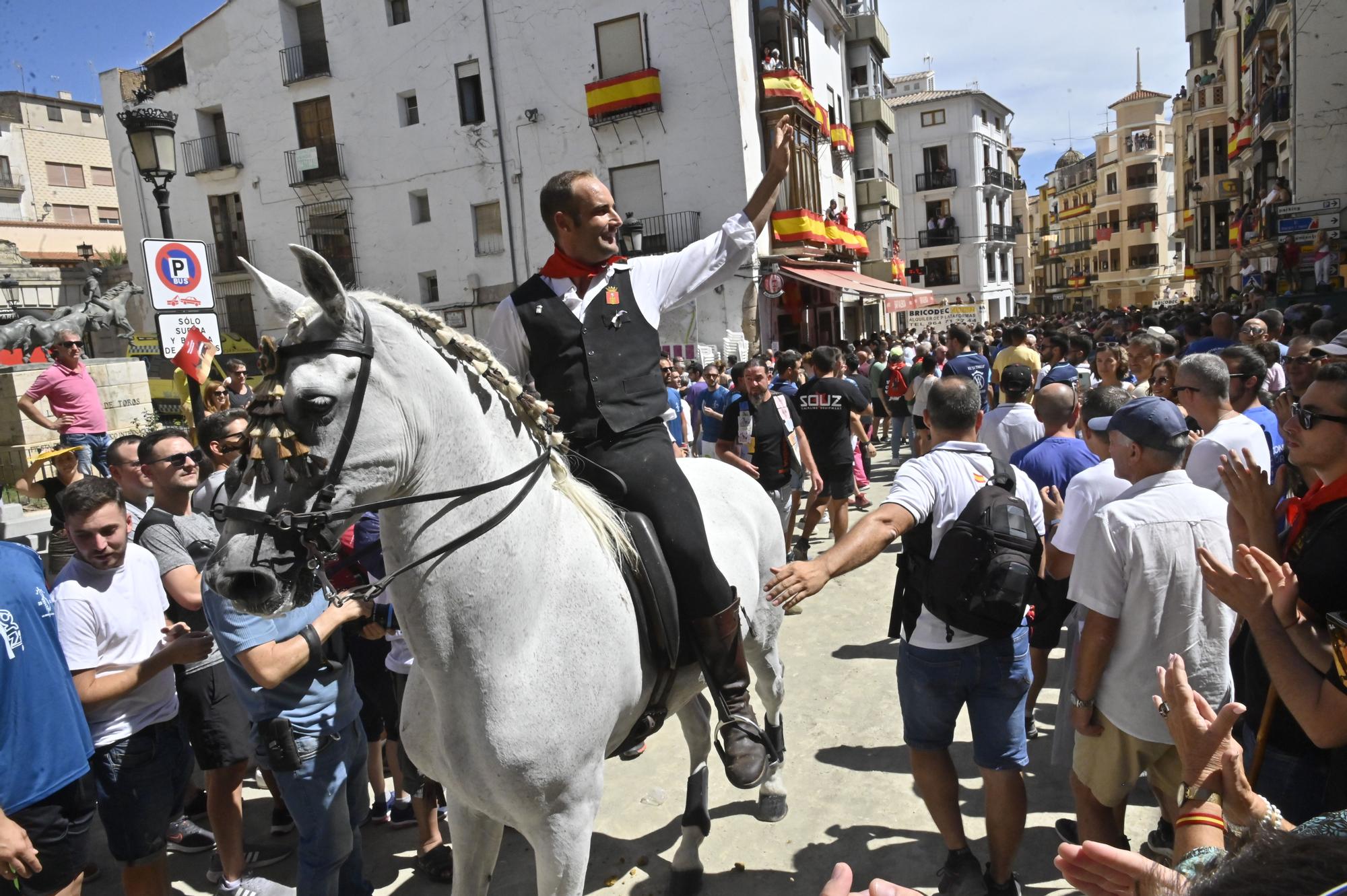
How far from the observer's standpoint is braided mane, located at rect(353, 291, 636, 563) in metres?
2.35

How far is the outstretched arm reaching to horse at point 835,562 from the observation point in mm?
2623

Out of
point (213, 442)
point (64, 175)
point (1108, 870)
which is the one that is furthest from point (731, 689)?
point (64, 175)

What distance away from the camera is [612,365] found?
2.84 metres

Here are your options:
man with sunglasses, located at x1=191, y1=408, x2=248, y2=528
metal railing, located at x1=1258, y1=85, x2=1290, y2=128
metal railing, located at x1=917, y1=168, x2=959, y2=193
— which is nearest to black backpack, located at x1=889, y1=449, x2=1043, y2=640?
man with sunglasses, located at x1=191, y1=408, x2=248, y2=528

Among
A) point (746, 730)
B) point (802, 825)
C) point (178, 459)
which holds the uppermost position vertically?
point (178, 459)

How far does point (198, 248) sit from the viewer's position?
7000mm

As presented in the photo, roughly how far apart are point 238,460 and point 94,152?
175ft

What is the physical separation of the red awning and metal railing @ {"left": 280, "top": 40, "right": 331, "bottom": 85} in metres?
15.8

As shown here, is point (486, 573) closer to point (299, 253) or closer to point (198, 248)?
point (299, 253)

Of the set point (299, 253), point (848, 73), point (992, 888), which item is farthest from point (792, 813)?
point (848, 73)

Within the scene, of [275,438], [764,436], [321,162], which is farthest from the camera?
[321,162]

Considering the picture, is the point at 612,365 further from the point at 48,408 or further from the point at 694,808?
the point at 48,408

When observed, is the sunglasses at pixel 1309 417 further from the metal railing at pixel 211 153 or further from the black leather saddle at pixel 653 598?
the metal railing at pixel 211 153

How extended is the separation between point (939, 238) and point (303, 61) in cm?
3583
